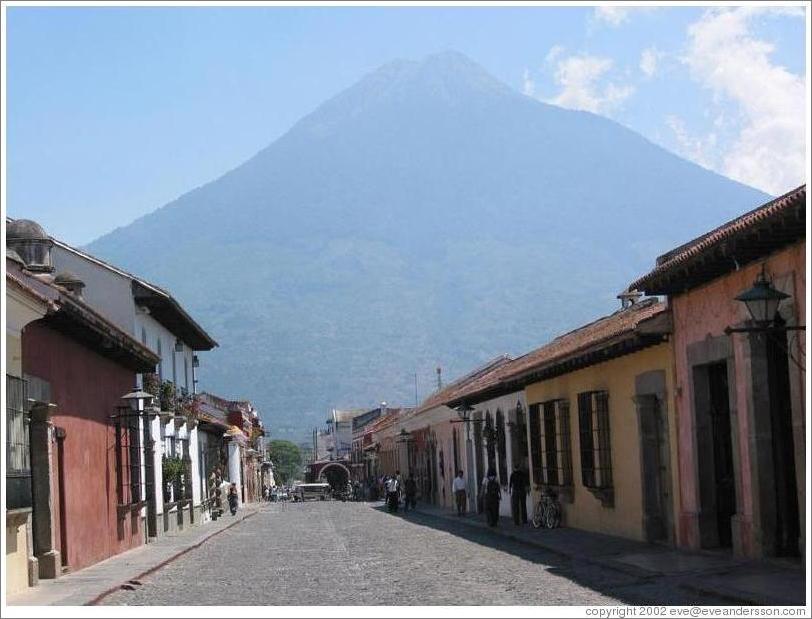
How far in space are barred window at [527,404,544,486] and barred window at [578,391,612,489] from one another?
3.78 m

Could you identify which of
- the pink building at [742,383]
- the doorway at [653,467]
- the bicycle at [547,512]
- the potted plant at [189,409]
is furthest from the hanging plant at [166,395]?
the pink building at [742,383]

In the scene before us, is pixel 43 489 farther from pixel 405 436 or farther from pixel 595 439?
pixel 405 436

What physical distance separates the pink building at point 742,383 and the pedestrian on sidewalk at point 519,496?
32.5ft

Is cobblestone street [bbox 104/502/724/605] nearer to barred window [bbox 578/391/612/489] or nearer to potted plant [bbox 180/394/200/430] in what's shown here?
barred window [bbox 578/391/612/489]

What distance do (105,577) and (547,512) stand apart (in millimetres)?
11383

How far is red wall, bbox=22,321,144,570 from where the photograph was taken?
18750 millimetres

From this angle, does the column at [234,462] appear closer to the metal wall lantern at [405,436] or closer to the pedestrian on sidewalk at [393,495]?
the metal wall lantern at [405,436]

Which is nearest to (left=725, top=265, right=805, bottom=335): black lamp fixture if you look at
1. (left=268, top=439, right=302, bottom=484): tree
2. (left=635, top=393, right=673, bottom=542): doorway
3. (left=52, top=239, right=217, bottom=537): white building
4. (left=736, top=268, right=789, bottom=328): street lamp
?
(left=736, top=268, right=789, bottom=328): street lamp

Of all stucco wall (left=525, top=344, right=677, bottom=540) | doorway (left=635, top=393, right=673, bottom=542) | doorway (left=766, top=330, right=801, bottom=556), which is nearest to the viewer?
doorway (left=766, top=330, right=801, bottom=556)

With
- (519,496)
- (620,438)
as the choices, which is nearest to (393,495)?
(519,496)

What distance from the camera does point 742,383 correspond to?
1683cm

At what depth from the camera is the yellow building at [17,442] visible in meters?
15.4

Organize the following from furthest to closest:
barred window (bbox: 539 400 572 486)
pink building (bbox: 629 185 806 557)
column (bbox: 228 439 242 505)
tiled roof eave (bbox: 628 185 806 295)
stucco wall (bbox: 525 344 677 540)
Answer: column (bbox: 228 439 242 505) < barred window (bbox: 539 400 572 486) < stucco wall (bbox: 525 344 677 540) < pink building (bbox: 629 185 806 557) < tiled roof eave (bbox: 628 185 806 295)

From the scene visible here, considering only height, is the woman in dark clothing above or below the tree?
above
